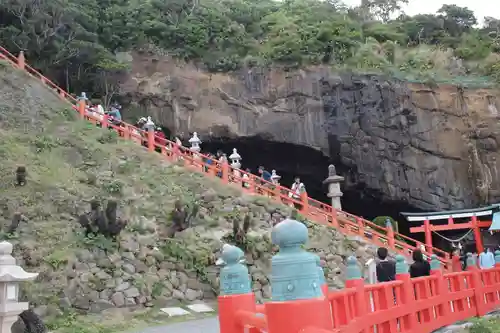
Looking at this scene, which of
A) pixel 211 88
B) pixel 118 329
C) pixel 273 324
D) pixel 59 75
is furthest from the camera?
pixel 211 88

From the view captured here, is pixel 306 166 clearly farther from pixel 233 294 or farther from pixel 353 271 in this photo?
pixel 233 294

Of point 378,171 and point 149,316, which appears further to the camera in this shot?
point 378,171

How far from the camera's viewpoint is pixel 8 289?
4.94m

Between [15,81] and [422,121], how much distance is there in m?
16.3

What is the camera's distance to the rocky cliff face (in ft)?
74.5

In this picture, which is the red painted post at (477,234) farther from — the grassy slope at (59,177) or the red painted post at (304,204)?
the grassy slope at (59,177)

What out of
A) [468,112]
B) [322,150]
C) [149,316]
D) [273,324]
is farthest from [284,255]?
[468,112]

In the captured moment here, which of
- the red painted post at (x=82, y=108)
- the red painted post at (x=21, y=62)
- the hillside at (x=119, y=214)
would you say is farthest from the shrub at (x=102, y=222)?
the red painted post at (x=21, y=62)

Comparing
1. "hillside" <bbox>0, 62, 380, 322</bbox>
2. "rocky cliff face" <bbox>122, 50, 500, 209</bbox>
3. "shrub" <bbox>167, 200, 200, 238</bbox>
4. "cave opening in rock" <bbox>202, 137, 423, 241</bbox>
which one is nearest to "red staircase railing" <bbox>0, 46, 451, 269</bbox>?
"hillside" <bbox>0, 62, 380, 322</bbox>

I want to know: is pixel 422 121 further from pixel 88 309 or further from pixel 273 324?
pixel 273 324

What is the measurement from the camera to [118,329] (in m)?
8.74

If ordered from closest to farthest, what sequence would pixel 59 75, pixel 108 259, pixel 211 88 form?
1. pixel 108 259
2. pixel 59 75
3. pixel 211 88

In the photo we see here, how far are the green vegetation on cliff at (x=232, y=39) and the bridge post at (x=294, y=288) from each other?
Result: 19.5m

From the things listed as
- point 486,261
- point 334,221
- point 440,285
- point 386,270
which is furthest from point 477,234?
point 386,270
